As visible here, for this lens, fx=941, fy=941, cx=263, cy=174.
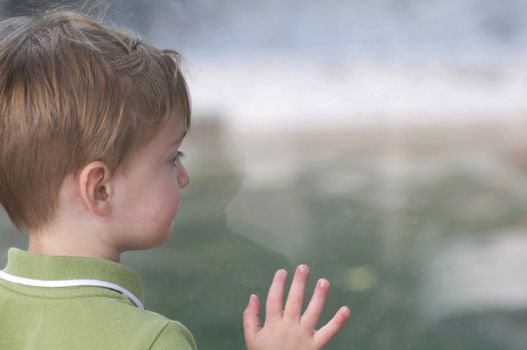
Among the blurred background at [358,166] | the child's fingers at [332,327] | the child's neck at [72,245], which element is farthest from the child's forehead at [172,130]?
the blurred background at [358,166]

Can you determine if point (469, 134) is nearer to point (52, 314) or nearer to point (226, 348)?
point (226, 348)

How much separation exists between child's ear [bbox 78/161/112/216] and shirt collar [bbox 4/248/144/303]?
0.05 m

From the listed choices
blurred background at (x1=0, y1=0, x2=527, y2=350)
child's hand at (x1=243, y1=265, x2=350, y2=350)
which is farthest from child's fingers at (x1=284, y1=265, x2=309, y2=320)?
blurred background at (x1=0, y1=0, x2=527, y2=350)

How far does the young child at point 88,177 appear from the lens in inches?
34.8

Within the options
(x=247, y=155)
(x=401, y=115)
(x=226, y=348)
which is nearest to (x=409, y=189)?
(x=401, y=115)

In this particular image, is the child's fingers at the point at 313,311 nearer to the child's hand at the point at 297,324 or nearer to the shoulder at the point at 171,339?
the child's hand at the point at 297,324

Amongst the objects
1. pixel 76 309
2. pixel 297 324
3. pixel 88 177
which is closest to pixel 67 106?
pixel 88 177

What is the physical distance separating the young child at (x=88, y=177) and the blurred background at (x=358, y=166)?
923 mm

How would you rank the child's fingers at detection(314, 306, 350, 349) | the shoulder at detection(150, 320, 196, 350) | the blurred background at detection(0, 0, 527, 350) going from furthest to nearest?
the blurred background at detection(0, 0, 527, 350)
the child's fingers at detection(314, 306, 350, 349)
the shoulder at detection(150, 320, 196, 350)

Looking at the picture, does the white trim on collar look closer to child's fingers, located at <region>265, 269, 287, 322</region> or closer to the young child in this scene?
the young child

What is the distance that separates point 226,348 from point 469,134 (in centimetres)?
64

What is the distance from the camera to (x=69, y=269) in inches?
34.6

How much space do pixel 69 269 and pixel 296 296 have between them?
222 millimetres

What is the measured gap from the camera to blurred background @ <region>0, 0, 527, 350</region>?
1.84 m
